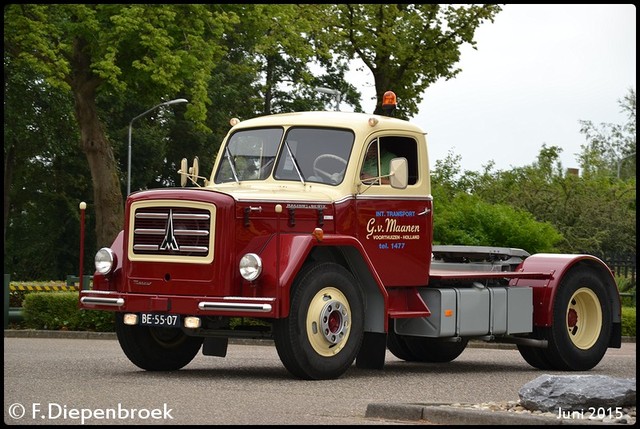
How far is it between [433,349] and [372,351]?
8.87ft

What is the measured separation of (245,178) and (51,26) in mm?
17760

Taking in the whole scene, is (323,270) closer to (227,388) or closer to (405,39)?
(227,388)

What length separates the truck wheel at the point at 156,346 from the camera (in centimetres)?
1570

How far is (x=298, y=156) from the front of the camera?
52.4 ft

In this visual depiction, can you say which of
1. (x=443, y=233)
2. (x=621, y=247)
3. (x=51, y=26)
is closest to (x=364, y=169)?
(x=443, y=233)

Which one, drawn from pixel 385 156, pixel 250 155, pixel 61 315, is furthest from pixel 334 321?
pixel 61 315

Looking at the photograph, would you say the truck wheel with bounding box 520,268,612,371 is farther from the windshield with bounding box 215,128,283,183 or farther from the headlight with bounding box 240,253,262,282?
the headlight with bounding box 240,253,262,282

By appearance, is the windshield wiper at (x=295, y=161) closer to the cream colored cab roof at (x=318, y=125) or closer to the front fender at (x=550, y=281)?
the cream colored cab roof at (x=318, y=125)

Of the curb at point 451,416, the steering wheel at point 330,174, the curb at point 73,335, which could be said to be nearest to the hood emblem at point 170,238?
the steering wheel at point 330,174

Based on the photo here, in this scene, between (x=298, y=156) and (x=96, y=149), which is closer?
(x=298, y=156)

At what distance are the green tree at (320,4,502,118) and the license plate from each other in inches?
1140

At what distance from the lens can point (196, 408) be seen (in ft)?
36.8

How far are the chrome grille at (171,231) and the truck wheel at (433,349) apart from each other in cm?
486

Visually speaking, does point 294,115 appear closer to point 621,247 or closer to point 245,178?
point 245,178
